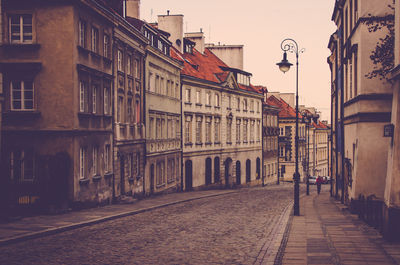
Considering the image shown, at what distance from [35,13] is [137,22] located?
46.2 feet

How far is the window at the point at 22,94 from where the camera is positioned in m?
25.7

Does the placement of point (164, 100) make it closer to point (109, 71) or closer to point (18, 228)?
point (109, 71)

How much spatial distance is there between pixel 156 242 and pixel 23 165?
10.7 m

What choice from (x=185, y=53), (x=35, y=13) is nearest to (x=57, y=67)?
(x=35, y=13)

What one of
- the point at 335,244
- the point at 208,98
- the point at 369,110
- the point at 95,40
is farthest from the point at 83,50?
the point at 208,98

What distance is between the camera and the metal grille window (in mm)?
25750

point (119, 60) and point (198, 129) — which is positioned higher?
point (119, 60)

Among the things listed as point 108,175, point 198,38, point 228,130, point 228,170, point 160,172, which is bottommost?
point 228,170

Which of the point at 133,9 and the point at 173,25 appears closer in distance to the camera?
the point at 133,9

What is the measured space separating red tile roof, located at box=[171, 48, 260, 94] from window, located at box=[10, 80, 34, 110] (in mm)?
25226

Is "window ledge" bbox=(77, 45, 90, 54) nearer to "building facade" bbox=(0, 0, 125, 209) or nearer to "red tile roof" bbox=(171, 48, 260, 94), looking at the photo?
"building facade" bbox=(0, 0, 125, 209)

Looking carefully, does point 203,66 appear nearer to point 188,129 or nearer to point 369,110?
point 188,129

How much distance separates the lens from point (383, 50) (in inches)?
826

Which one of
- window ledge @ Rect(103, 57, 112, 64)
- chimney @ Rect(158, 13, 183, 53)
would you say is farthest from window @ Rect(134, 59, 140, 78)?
chimney @ Rect(158, 13, 183, 53)
